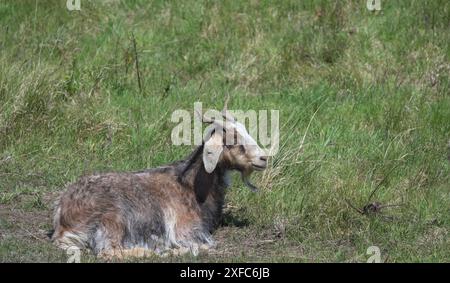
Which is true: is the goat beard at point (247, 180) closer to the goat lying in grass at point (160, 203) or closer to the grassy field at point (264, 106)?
the goat lying in grass at point (160, 203)

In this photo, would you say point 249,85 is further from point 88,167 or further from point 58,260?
point 58,260

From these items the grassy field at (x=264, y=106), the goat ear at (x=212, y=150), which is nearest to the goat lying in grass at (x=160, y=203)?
the goat ear at (x=212, y=150)

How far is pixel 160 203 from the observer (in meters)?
9.66

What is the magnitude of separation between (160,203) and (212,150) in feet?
2.24

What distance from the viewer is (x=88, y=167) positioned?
1117 cm

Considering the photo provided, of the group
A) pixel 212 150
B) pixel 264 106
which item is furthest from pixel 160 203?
pixel 264 106

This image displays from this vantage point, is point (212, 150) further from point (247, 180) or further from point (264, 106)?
point (264, 106)

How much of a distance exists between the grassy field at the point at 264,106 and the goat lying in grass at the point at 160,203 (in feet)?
0.92

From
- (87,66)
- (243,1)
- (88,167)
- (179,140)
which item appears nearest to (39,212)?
(88,167)

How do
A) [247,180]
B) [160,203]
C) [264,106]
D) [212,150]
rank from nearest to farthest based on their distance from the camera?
[160,203] < [212,150] < [247,180] < [264,106]

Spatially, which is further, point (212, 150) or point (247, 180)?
point (247, 180)

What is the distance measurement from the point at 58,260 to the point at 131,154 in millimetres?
2785

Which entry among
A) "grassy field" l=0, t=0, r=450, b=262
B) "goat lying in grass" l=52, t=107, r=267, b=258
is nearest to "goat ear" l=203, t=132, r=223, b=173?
"goat lying in grass" l=52, t=107, r=267, b=258

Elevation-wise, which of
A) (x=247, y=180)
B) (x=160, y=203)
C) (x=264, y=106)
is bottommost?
(x=160, y=203)
